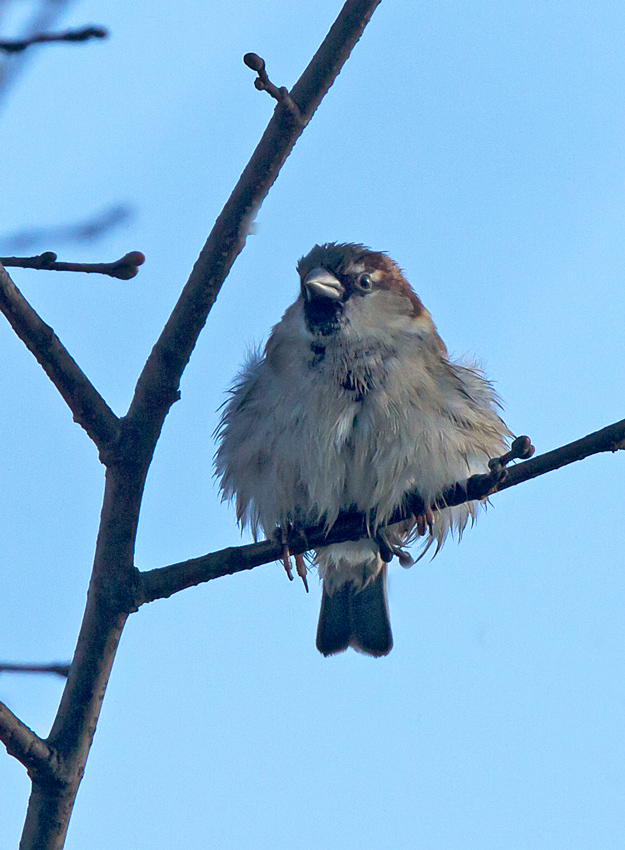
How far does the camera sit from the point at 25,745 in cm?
254

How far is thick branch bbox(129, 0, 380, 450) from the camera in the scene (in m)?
2.75

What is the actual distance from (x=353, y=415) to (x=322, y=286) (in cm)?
66

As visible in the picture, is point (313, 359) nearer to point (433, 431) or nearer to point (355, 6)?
point (433, 431)

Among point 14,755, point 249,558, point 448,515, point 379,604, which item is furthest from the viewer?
point 379,604

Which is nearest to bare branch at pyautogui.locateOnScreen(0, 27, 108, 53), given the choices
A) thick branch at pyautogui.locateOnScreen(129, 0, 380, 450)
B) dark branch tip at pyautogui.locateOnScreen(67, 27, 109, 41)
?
dark branch tip at pyautogui.locateOnScreen(67, 27, 109, 41)

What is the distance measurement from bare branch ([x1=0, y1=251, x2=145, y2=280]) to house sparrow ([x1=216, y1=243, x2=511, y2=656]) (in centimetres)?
168

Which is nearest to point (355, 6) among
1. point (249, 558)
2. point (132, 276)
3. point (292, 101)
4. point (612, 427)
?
point (292, 101)

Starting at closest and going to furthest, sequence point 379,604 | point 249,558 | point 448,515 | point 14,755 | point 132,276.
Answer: point 132,276 → point 14,755 → point 249,558 → point 448,515 → point 379,604

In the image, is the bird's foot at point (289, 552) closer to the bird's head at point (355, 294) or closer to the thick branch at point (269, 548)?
the thick branch at point (269, 548)

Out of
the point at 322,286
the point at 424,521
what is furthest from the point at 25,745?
the point at 322,286

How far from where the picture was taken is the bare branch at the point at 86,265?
2.17 meters

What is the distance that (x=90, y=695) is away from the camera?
271cm

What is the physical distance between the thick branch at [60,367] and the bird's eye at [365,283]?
186 centimetres

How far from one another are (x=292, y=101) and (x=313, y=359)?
1502 mm
